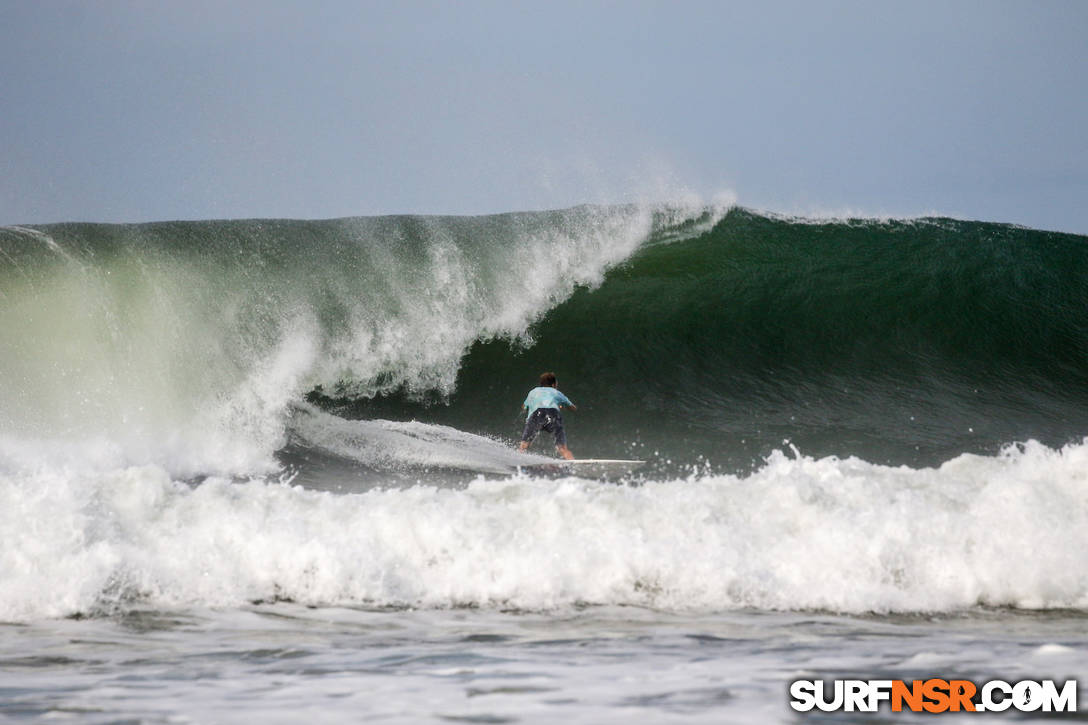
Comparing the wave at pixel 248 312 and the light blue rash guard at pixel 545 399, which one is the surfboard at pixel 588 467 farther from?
the wave at pixel 248 312

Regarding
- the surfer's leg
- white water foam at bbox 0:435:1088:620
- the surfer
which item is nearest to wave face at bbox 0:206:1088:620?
white water foam at bbox 0:435:1088:620

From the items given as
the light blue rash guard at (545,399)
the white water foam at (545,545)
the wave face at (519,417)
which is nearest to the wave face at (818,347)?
the wave face at (519,417)

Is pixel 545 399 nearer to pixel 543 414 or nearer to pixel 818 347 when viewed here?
Result: pixel 543 414

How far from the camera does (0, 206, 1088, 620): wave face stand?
502 centimetres

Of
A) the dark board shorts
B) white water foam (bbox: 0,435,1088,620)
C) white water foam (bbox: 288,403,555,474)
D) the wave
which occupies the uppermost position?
the wave

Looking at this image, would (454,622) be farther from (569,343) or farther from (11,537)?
(569,343)

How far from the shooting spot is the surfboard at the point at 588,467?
853 cm

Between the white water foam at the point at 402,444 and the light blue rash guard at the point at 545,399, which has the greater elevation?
the light blue rash guard at the point at 545,399

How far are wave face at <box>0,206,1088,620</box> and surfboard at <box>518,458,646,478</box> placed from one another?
313 mm

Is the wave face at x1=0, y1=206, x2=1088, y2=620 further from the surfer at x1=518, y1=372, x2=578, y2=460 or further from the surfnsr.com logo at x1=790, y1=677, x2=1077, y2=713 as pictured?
the surfnsr.com logo at x1=790, y1=677, x2=1077, y2=713

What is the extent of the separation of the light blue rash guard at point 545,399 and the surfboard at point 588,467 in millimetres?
665

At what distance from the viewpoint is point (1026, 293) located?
13477 mm

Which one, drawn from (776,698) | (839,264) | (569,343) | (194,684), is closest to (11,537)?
(194,684)

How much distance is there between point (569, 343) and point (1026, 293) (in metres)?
6.19
